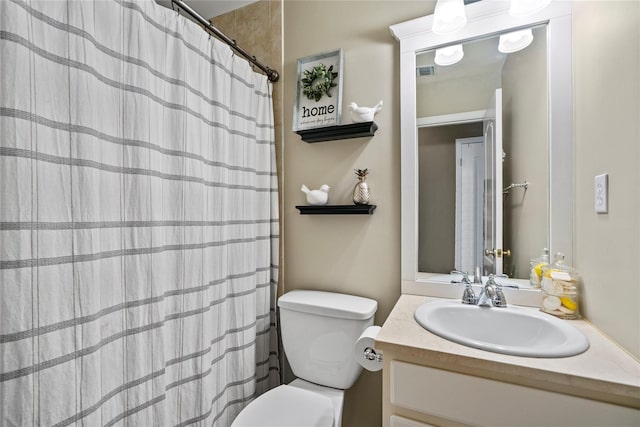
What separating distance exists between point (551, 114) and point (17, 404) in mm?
1844

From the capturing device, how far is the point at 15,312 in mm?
672

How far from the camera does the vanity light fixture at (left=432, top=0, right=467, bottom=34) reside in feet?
3.84

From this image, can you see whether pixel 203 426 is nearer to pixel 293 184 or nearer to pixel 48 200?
pixel 48 200

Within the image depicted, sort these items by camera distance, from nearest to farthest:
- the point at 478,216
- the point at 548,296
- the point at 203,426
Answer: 1. the point at 548,296
2. the point at 203,426
3. the point at 478,216

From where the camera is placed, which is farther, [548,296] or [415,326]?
[548,296]

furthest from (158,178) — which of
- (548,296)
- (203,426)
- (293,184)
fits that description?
(548,296)

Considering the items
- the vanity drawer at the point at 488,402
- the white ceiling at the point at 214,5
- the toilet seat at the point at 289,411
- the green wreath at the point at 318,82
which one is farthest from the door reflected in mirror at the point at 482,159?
the white ceiling at the point at 214,5

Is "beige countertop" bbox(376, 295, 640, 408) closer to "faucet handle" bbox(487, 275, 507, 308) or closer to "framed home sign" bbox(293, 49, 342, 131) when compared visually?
"faucet handle" bbox(487, 275, 507, 308)

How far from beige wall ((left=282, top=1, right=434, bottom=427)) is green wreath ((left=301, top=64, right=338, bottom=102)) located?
0.28 ft

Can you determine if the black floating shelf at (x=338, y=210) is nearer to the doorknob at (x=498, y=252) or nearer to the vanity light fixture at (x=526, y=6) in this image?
the doorknob at (x=498, y=252)

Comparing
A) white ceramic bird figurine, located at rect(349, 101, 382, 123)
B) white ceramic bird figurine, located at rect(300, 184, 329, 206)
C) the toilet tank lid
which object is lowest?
the toilet tank lid

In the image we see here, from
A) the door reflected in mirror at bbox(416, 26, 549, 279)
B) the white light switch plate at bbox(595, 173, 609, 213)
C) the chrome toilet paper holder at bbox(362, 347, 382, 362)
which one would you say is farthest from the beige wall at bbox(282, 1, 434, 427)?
the white light switch plate at bbox(595, 173, 609, 213)

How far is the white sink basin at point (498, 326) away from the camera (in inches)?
34.4

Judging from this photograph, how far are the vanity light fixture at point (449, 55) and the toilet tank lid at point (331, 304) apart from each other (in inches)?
45.1
